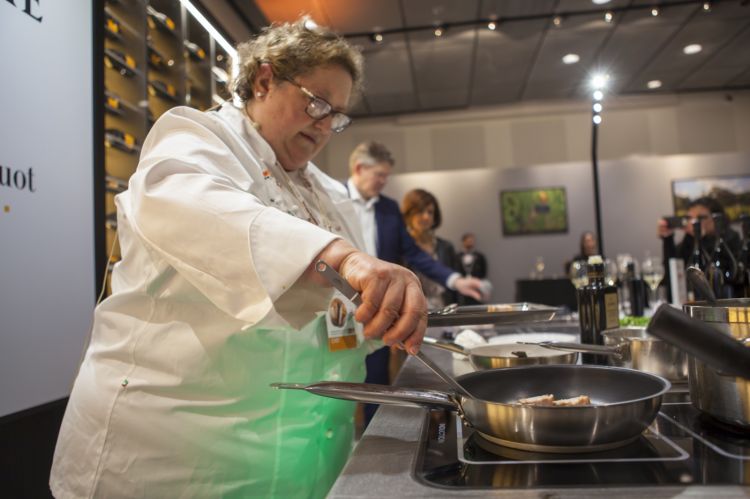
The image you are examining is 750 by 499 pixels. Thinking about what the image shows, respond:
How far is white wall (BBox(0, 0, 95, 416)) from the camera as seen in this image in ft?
6.68

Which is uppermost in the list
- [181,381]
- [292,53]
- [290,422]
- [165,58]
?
[165,58]

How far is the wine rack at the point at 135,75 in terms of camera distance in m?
3.13

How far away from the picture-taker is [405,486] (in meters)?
0.57

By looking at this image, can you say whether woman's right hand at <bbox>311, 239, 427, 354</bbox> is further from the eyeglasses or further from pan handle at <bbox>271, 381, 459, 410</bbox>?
the eyeglasses

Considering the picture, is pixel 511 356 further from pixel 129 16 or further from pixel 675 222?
pixel 129 16

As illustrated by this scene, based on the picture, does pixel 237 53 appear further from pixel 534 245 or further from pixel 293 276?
pixel 534 245

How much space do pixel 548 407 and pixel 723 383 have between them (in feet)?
0.88

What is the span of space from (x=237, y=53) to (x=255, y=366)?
2.78 feet

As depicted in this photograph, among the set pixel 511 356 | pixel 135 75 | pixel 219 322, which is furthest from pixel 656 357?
pixel 135 75

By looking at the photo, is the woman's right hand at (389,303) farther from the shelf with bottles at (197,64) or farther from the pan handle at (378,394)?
the shelf with bottles at (197,64)

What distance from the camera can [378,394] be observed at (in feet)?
2.35

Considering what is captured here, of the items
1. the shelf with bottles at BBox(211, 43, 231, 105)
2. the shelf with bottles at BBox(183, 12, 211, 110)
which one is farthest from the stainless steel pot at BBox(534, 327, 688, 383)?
the shelf with bottles at BBox(211, 43, 231, 105)

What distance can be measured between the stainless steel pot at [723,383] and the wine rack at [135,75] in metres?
2.64

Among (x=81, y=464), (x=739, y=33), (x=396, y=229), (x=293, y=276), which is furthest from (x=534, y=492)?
(x=739, y=33)
